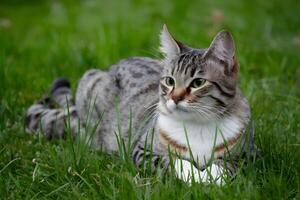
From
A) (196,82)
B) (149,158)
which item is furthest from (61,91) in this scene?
(196,82)

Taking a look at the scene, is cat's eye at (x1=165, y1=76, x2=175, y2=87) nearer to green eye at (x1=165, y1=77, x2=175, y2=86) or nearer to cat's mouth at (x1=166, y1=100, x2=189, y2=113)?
green eye at (x1=165, y1=77, x2=175, y2=86)

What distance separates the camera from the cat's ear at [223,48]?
3.66 metres

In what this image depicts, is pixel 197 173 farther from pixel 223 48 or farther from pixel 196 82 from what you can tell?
pixel 223 48

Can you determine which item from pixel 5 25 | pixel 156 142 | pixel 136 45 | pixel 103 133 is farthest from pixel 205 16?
pixel 156 142

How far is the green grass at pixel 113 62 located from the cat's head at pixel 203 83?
44 cm

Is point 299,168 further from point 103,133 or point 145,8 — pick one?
point 145,8

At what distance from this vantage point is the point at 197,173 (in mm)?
3570

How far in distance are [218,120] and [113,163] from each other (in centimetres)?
73

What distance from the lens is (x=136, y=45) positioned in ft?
21.8

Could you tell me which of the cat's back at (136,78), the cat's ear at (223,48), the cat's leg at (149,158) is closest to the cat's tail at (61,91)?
the cat's back at (136,78)

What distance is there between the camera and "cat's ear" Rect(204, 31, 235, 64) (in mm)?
3658

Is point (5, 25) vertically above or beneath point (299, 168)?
above

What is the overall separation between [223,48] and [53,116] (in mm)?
1714

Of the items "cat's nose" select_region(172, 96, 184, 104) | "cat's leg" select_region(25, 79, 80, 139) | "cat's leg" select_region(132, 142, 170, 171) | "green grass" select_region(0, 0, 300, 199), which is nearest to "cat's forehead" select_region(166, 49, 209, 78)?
"cat's nose" select_region(172, 96, 184, 104)
